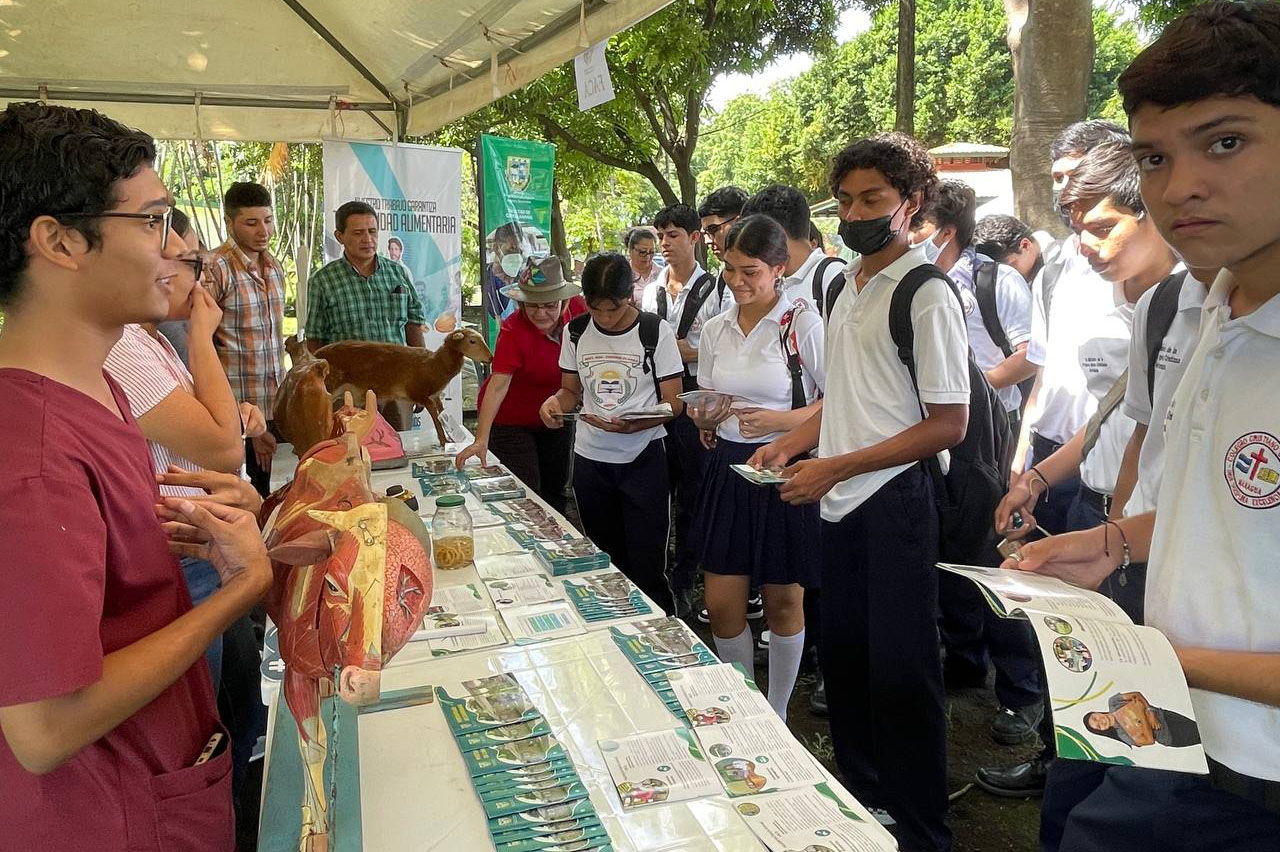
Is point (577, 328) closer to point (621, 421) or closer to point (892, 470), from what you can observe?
point (621, 421)

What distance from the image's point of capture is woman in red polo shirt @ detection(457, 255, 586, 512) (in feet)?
12.0

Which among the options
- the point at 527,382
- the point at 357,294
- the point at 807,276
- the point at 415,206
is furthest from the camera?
the point at 415,206

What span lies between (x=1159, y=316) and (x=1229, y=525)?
86 centimetres

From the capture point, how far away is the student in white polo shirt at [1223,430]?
102 cm

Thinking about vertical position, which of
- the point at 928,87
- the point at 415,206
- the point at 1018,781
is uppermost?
the point at 928,87

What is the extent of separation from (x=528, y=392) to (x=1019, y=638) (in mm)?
2312

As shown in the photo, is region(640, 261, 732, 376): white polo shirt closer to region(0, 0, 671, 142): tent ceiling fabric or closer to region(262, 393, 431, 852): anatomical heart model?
region(0, 0, 671, 142): tent ceiling fabric

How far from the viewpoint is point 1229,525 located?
42.7 inches

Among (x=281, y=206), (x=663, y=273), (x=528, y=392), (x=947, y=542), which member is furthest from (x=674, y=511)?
(x=281, y=206)

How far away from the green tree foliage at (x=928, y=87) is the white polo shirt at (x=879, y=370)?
2513 centimetres

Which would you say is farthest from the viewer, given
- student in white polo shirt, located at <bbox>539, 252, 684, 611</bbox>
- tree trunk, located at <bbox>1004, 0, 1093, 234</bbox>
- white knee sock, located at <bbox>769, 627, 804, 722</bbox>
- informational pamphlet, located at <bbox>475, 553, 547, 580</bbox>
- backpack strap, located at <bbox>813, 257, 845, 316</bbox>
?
tree trunk, located at <bbox>1004, 0, 1093, 234</bbox>

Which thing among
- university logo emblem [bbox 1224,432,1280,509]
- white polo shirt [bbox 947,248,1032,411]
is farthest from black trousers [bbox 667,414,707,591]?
university logo emblem [bbox 1224,432,1280,509]

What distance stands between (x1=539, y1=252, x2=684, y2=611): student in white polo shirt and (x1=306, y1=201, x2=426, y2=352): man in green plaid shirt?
1357mm

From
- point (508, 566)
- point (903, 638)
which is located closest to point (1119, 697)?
point (903, 638)
